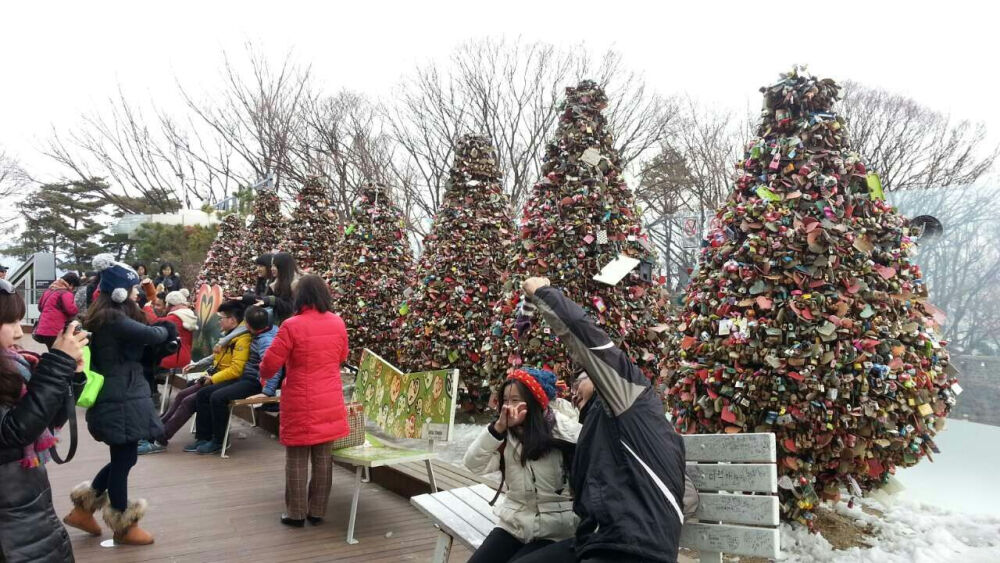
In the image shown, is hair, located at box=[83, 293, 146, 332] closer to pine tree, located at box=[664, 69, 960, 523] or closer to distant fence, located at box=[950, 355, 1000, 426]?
pine tree, located at box=[664, 69, 960, 523]

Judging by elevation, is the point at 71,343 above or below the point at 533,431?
above

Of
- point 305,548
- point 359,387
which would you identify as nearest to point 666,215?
point 359,387

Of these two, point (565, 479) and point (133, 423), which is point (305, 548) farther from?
point (565, 479)

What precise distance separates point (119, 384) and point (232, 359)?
2939 mm

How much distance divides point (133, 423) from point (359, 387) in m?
2.20

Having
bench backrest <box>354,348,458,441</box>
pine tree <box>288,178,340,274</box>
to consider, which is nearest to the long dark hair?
bench backrest <box>354,348,458,441</box>

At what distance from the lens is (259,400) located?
21.7ft

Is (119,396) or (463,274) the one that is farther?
(463,274)

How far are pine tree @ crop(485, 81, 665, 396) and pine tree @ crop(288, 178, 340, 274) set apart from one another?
7422 millimetres

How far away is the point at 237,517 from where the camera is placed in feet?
15.7

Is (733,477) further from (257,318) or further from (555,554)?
(257,318)

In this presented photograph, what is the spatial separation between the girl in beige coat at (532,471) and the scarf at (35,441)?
1765 millimetres

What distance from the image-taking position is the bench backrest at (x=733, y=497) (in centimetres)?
249

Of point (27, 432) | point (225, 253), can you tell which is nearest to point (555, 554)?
point (27, 432)
